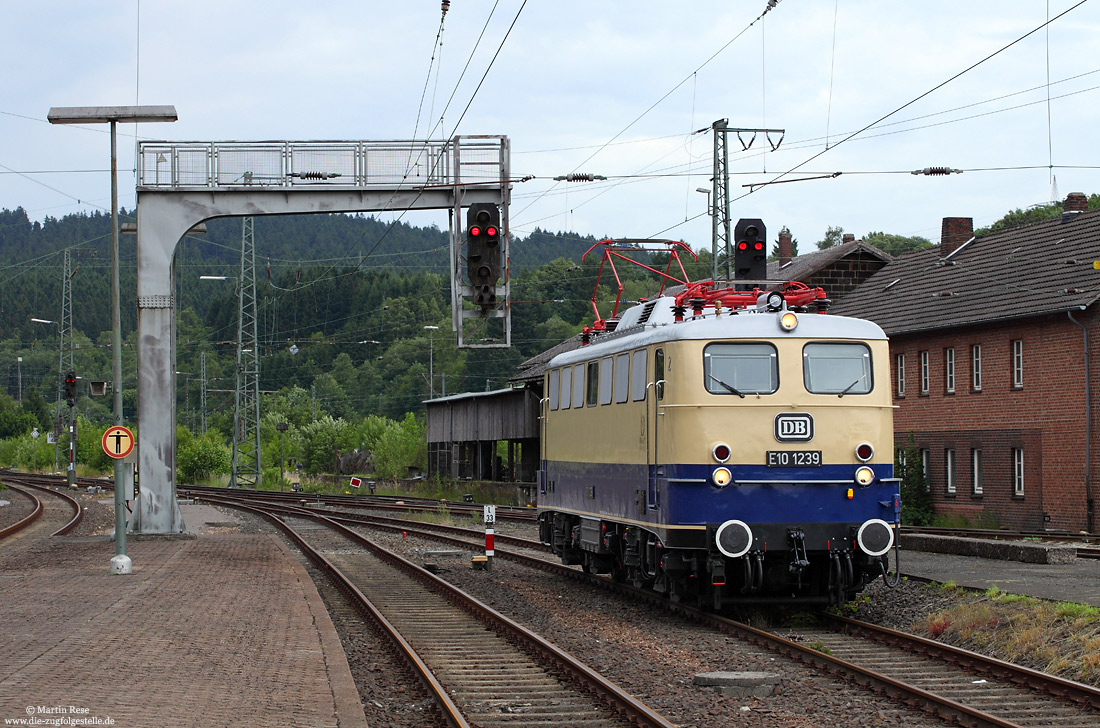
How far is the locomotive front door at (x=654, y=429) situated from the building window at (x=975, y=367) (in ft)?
72.4

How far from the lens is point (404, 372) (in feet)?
352

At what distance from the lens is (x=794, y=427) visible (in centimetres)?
1409

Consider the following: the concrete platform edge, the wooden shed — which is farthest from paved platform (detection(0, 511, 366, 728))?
the wooden shed

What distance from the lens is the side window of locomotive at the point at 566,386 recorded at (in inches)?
A: 746

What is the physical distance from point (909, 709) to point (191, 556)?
16.4 m

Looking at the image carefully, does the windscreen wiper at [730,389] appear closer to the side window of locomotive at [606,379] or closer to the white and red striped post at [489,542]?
the side window of locomotive at [606,379]

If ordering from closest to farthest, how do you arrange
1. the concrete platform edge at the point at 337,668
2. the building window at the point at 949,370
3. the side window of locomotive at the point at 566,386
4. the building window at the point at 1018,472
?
the concrete platform edge at the point at 337,668 → the side window of locomotive at the point at 566,386 → the building window at the point at 1018,472 → the building window at the point at 949,370

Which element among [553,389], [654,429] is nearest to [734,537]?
[654,429]

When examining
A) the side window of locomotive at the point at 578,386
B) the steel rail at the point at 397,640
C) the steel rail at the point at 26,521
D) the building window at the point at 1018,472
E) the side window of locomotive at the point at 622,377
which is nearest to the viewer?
the steel rail at the point at 397,640

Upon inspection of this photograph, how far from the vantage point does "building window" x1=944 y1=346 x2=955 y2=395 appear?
117 feet

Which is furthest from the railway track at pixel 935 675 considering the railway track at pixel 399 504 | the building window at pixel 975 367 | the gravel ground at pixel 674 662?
the building window at pixel 975 367

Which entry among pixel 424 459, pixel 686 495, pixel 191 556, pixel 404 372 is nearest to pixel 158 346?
pixel 191 556

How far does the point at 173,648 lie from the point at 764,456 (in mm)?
6317

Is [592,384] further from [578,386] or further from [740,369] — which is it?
[740,369]
